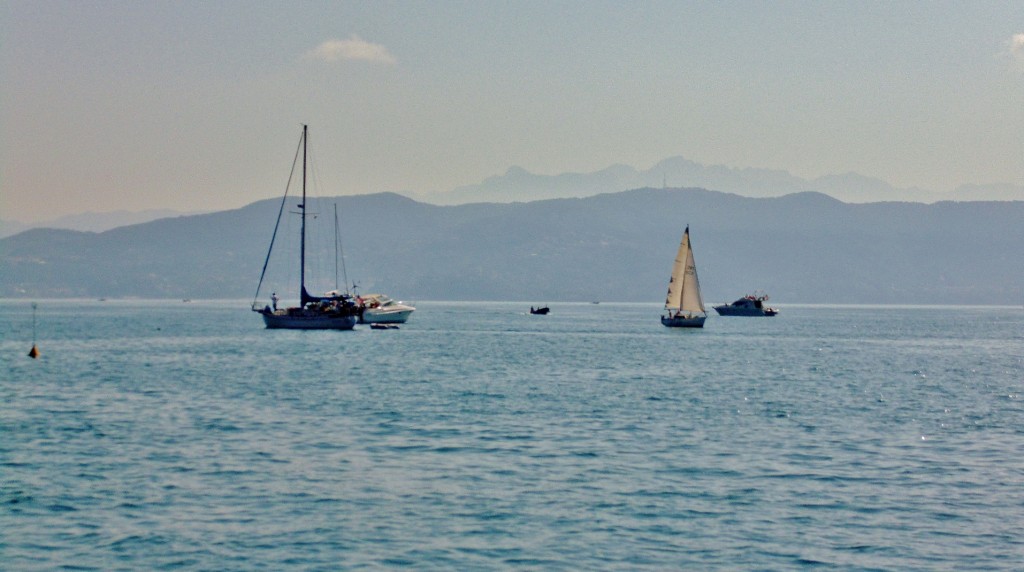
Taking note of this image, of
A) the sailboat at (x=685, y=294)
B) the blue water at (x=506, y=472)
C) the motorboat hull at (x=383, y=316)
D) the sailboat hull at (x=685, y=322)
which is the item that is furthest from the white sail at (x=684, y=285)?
the blue water at (x=506, y=472)

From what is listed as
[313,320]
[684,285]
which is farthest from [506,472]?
[684,285]

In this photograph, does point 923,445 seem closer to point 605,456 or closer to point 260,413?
point 605,456

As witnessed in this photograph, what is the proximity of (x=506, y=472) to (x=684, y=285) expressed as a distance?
123m

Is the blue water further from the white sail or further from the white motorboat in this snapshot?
the white motorboat

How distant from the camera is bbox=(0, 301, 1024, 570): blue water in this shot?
25.7 m

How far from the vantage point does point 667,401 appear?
5759 centimetres

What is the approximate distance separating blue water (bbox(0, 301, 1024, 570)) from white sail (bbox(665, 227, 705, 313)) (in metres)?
77.7

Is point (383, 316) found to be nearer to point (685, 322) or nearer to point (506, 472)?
point (685, 322)

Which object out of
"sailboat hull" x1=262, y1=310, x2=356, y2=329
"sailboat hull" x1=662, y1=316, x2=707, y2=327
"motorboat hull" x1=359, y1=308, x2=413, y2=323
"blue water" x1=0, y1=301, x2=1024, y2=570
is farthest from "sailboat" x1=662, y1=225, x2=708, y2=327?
"blue water" x1=0, y1=301, x2=1024, y2=570

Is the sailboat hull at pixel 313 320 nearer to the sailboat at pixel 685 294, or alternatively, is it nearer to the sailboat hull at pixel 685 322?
the sailboat at pixel 685 294

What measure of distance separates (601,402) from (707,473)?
21.9 metres

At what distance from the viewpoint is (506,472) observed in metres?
35.1

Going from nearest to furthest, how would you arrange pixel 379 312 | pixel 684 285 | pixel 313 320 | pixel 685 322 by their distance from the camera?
pixel 313 320, pixel 684 285, pixel 685 322, pixel 379 312

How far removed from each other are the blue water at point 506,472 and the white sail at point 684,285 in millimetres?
77680
